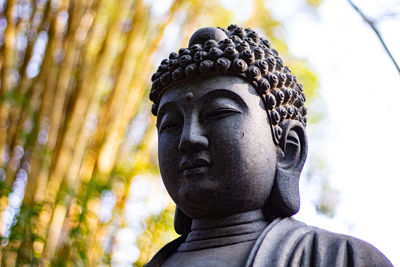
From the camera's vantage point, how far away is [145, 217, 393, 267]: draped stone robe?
1844 mm

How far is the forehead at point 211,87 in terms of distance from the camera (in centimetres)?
222

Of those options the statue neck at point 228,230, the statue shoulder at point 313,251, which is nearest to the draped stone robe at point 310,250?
the statue shoulder at point 313,251

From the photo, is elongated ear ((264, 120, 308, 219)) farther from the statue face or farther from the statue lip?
the statue lip

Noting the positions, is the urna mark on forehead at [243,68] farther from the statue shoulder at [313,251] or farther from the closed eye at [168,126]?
the statue shoulder at [313,251]

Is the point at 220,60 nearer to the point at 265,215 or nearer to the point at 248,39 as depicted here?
the point at 248,39

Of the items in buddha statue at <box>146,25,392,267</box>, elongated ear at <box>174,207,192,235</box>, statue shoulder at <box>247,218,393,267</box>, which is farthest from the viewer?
elongated ear at <box>174,207,192,235</box>

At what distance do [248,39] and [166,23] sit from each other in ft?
12.2

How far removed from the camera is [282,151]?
7.54 ft

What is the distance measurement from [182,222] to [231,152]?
482 millimetres

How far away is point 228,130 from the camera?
214cm

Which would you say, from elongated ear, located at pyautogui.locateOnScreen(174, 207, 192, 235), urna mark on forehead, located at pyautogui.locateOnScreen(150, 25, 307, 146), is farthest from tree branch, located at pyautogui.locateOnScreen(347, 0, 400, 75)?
elongated ear, located at pyautogui.locateOnScreen(174, 207, 192, 235)

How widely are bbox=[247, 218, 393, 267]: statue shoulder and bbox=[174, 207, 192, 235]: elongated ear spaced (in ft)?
1.66

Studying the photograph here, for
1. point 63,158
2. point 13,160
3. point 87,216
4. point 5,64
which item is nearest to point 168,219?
point 87,216

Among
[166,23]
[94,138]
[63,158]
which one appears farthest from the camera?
[166,23]
